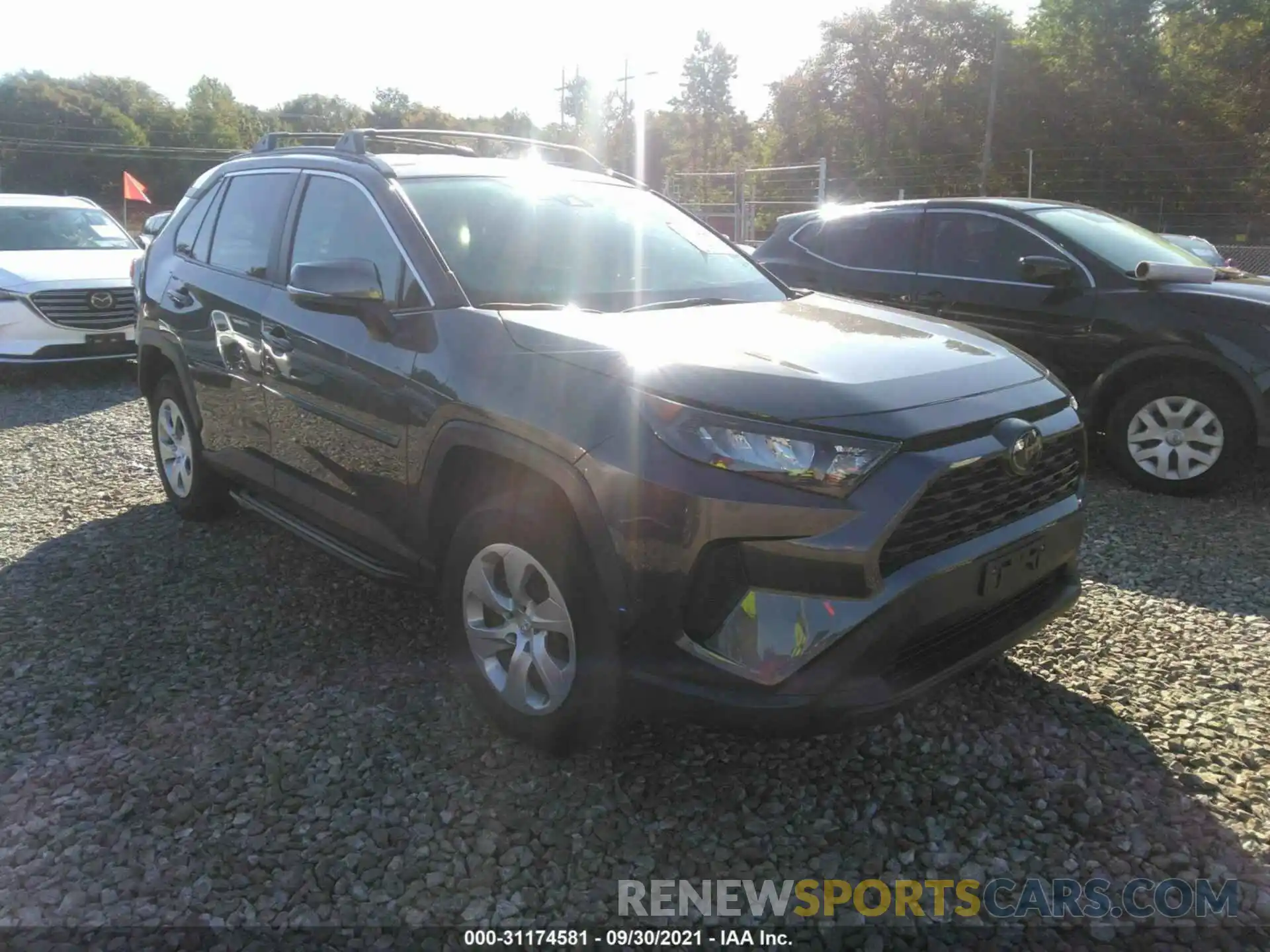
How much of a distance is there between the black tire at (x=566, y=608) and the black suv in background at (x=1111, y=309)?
423 centimetres

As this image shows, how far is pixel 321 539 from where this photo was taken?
12.2ft

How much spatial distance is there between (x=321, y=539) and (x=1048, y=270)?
14.6 feet

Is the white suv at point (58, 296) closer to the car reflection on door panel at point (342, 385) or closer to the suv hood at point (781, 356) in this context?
the car reflection on door panel at point (342, 385)

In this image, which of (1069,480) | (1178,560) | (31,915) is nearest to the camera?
(31,915)

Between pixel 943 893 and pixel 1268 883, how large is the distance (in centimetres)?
82

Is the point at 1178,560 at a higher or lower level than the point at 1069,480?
lower

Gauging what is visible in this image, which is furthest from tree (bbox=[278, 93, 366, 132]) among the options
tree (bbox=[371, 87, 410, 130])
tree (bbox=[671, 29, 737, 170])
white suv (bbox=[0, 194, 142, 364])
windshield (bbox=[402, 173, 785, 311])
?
windshield (bbox=[402, 173, 785, 311])

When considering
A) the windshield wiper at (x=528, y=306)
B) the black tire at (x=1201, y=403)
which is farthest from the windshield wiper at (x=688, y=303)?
the black tire at (x=1201, y=403)

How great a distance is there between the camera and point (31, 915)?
2367 mm

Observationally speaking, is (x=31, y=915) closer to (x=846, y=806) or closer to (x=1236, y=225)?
(x=846, y=806)

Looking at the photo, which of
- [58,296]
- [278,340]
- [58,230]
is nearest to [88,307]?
[58,296]

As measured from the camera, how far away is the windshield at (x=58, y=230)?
9.73 m

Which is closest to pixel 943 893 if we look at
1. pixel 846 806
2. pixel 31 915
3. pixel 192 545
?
pixel 846 806

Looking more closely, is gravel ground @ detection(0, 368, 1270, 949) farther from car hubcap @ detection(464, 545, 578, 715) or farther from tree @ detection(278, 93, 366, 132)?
tree @ detection(278, 93, 366, 132)
